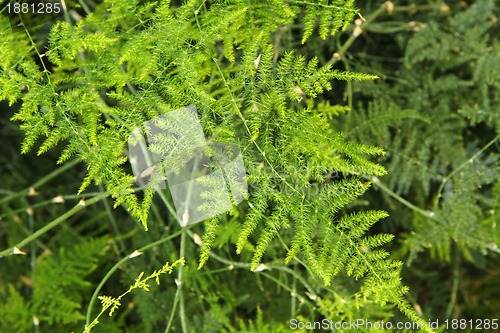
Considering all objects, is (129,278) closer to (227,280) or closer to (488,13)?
(227,280)

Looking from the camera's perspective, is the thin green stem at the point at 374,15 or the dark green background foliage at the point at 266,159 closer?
the dark green background foliage at the point at 266,159

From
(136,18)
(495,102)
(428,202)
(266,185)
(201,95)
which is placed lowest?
(428,202)

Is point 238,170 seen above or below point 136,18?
below

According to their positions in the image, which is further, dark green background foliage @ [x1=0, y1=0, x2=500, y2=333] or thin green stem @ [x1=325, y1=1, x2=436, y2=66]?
thin green stem @ [x1=325, y1=1, x2=436, y2=66]

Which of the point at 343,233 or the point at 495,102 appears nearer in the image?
the point at 343,233

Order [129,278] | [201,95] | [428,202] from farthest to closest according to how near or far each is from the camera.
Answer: [428,202], [129,278], [201,95]

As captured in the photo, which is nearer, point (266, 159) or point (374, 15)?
point (266, 159)

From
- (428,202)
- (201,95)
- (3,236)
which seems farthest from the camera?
(3,236)

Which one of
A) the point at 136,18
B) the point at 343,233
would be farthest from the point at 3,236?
the point at 343,233
